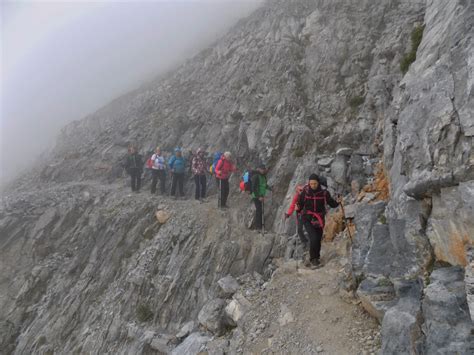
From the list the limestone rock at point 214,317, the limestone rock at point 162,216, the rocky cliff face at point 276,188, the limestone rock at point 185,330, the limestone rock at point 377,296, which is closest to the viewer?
the rocky cliff face at point 276,188

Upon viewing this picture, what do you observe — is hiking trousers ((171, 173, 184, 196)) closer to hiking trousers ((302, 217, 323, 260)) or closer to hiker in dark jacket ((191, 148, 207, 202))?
hiker in dark jacket ((191, 148, 207, 202))

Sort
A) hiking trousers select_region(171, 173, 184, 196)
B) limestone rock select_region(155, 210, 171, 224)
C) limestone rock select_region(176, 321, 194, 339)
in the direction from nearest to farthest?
limestone rock select_region(176, 321, 194, 339) < limestone rock select_region(155, 210, 171, 224) < hiking trousers select_region(171, 173, 184, 196)

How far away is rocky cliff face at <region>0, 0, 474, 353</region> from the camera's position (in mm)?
6773

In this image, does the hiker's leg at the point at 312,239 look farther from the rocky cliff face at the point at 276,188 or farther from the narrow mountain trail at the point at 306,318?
the rocky cliff face at the point at 276,188

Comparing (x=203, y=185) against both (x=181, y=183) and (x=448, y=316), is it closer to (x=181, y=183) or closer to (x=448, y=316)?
(x=181, y=183)

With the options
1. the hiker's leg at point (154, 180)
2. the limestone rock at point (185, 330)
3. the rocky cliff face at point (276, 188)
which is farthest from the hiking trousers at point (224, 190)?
the limestone rock at point (185, 330)

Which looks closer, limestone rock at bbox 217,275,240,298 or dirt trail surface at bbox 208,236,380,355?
dirt trail surface at bbox 208,236,380,355

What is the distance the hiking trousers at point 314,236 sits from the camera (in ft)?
32.5

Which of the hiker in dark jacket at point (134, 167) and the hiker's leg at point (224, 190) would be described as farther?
the hiker in dark jacket at point (134, 167)

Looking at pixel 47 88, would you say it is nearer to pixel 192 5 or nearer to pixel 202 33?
pixel 192 5

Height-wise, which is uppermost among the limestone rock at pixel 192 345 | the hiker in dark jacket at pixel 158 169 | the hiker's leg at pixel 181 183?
the hiker in dark jacket at pixel 158 169

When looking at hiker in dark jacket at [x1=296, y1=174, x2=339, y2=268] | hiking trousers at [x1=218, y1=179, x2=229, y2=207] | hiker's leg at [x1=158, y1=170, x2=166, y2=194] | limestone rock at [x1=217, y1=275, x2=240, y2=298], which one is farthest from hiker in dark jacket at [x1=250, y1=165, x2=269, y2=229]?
hiker's leg at [x1=158, y1=170, x2=166, y2=194]

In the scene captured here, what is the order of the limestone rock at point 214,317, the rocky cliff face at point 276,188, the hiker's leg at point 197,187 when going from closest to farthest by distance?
the rocky cliff face at point 276,188 → the limestone rock at point 214,317 → the hiker's leg at point 197,187

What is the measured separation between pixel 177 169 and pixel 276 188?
5.60 meters
